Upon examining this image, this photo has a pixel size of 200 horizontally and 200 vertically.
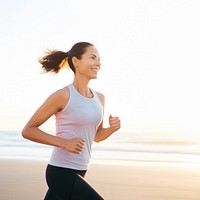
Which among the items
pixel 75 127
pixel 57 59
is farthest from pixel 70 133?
pixel 57 59

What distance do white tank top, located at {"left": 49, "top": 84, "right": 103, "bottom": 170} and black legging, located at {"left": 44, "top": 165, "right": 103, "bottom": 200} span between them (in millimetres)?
38

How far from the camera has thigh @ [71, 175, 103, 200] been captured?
2.67 metres

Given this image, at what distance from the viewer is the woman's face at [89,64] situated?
10.1ft

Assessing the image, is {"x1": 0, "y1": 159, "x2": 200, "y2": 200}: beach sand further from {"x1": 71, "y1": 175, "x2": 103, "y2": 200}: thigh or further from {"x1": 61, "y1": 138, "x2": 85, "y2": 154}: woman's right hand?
{"x1": 61, "y1": 138, "x2": 85, "y2": 154}: woman's right hand

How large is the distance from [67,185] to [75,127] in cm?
34

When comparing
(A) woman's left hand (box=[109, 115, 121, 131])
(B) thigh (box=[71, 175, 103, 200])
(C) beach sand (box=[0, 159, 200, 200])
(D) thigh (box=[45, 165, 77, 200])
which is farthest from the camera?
(C) beach sand (box=[0, 159, 200, 200])

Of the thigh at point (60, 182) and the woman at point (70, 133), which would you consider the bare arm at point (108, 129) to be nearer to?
the woman at point (70, 133)

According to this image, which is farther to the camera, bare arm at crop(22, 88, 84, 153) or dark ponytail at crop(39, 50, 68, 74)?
dark ponytail at crop(39, 50, 68, 74)

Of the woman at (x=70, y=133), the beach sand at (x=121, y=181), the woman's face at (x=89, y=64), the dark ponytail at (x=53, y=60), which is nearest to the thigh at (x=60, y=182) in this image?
the woman at (x=70, y=133)

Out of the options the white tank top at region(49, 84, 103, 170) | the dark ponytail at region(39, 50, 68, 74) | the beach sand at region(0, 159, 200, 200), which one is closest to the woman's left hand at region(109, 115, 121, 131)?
the white tank top at region(49, 84, 103, 170)

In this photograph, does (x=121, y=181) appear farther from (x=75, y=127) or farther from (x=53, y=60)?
(x=75, y=127)

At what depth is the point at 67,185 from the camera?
9.14 feet

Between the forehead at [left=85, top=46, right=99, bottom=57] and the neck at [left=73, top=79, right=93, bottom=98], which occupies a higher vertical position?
the forehead at [left=85, top=46, right=99, bottom=57]

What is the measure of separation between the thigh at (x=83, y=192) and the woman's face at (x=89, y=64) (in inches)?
26.5
